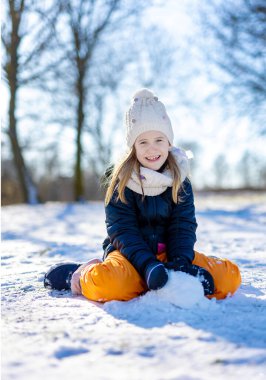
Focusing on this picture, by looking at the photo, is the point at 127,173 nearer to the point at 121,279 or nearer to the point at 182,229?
the point at 182,229

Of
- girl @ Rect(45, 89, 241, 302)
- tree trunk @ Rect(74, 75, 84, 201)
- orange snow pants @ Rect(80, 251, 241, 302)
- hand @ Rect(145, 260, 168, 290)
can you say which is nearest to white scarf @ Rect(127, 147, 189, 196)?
girl @ Rect(45, 89, 241, 302)

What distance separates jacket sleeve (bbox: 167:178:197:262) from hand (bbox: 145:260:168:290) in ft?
0.87

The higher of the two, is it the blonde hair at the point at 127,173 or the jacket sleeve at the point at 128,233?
the blonde hair at the point at 127,173

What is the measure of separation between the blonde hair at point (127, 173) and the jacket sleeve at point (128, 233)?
37 millimetres

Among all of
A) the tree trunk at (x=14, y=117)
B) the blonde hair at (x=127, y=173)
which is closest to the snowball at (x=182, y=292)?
the blonde hair at (x=127, y=173)

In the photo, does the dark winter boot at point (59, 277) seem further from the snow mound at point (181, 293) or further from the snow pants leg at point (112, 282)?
the snow mound at point (181, 293)

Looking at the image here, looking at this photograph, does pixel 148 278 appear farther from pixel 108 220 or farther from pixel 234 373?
pixel 234 373

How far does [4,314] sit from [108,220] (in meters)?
0.74

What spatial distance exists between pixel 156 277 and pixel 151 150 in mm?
732

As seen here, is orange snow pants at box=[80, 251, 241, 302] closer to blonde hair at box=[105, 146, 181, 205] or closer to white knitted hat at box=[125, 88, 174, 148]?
blonde hair at box=[105, 146, 181, 205]

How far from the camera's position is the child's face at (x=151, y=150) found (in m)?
2.38

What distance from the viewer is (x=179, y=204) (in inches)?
93.4

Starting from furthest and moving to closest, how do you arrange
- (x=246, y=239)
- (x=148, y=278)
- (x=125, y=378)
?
1. (x=246, y=239)
2. (x=148, y=278)
3. (x=125, y=378)

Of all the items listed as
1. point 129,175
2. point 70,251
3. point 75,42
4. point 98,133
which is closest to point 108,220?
point 129,175
